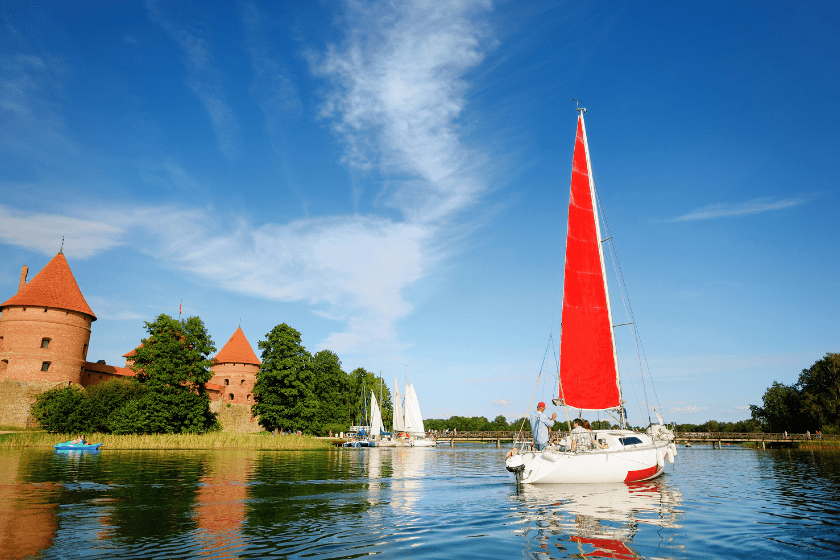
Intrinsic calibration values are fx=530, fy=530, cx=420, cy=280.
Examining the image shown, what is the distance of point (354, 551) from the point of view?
8.07 metres

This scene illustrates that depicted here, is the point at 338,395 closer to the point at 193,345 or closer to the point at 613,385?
the point at 193,345

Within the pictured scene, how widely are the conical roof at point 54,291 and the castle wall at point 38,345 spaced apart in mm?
670

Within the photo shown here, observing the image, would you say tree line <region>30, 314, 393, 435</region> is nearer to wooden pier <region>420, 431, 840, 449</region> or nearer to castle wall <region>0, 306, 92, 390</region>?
castle wall <region>0, 306, 92, 390</region>

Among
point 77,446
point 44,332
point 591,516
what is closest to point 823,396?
point 591,516

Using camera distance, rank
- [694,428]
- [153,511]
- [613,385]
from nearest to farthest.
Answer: [153,511] < [613,385] < [694,428]

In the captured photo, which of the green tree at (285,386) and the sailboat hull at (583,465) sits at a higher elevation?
the green tree at (285,386)

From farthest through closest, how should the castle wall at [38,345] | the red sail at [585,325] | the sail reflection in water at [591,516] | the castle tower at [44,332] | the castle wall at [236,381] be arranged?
the castle wall at [236,381] < the castle tower at [44,332] < the castle wall at [38,345] < the red sail at [585,325] < the sail reflection in water at [591,516]

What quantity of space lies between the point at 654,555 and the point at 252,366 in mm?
73815

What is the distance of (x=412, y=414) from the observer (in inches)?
2874

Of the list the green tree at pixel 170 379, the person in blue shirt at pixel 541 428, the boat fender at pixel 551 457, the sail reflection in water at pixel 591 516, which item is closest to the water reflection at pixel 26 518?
the sail reflection in water at pixel 591 516

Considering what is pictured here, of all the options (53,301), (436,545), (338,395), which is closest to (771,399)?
(338,395)

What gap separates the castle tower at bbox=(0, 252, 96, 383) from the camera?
55375 mm

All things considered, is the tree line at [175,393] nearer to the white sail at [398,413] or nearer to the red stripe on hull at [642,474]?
the white sail at [398,413]

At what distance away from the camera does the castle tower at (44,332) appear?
5538 centimetres
